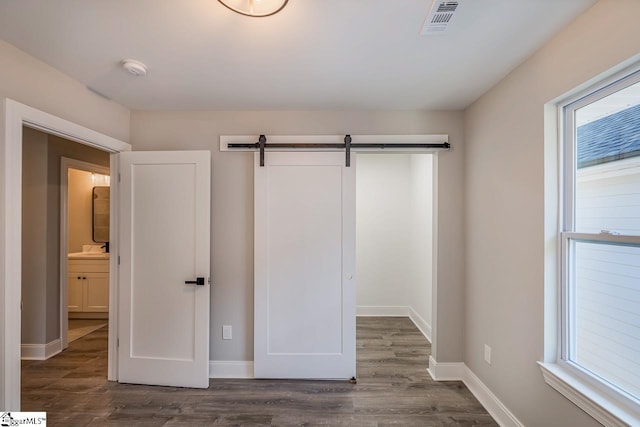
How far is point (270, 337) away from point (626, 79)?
2.85 m

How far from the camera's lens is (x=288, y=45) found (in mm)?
1607

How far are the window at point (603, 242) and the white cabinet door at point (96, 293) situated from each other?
5.10m

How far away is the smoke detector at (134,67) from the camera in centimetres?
178

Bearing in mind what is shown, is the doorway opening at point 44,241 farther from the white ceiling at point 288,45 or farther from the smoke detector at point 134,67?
the smoke detector at point 134,67

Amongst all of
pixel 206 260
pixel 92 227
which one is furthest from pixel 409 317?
pixel 92 227

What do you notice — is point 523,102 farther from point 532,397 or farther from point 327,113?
point 532,397

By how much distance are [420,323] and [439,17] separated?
3.50 metres

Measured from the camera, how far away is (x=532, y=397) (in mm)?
1681

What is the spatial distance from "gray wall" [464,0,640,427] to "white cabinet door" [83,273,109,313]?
4704mm

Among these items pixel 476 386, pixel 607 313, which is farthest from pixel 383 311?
pixel 607 313

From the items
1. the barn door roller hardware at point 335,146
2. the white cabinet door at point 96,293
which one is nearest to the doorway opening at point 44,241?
the white cabinet door at point 96,293

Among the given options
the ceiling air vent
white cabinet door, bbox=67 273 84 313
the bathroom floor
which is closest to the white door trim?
the bathroom floor

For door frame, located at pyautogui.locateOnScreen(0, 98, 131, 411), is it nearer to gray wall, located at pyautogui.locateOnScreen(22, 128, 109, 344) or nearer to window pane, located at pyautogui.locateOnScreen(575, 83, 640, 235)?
gray wall, located at pyautogui.locateOnScreen(22, 128, 109, 344)

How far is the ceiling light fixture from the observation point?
124 cm
